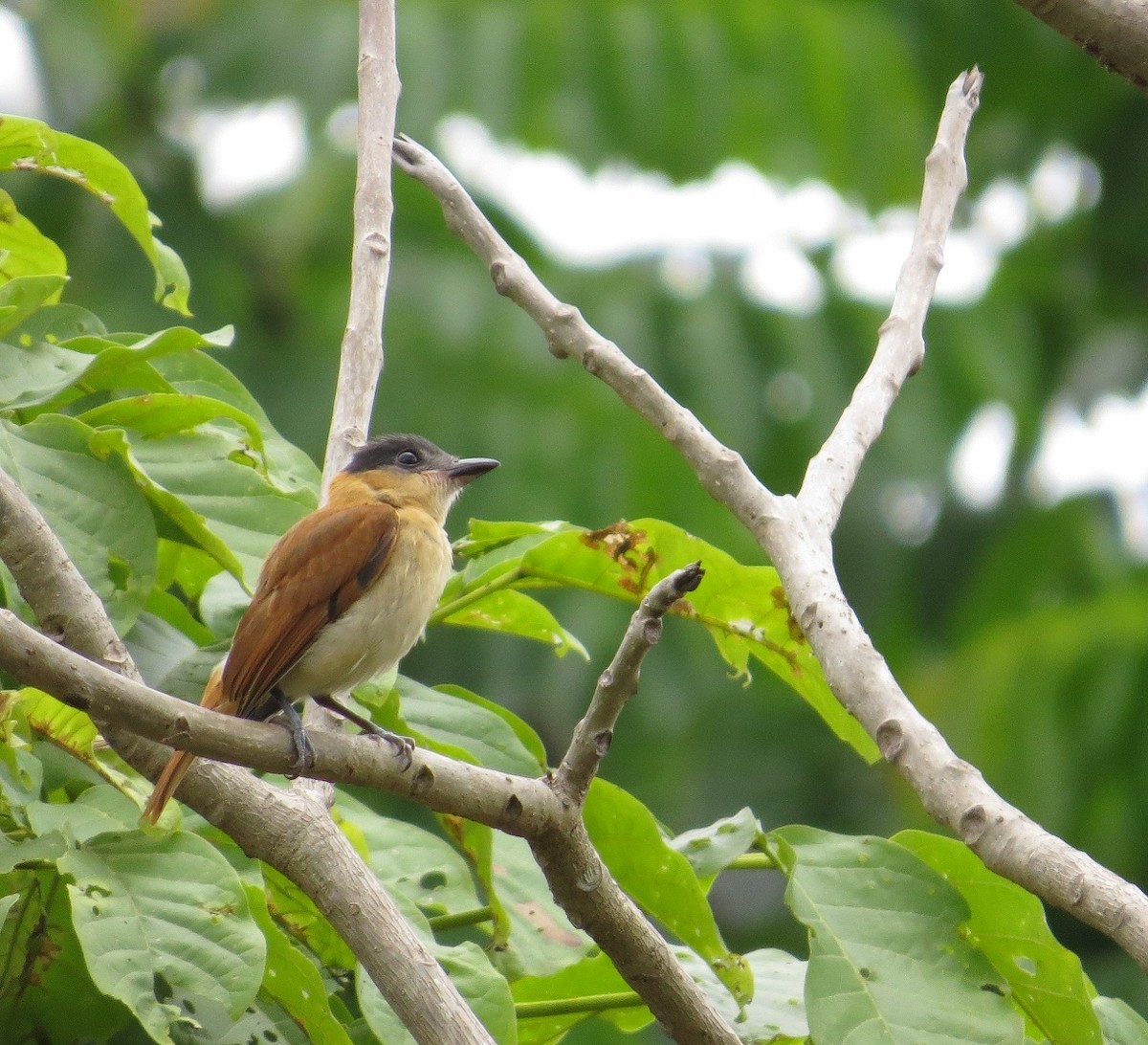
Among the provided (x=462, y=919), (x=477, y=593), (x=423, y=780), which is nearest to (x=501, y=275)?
(x=477, y=593)

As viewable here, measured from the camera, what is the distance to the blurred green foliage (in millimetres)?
7453

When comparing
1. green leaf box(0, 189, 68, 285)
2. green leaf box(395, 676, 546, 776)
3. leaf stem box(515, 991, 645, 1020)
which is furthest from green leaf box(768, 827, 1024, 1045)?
green leaf box(0, 189, 68, 285)

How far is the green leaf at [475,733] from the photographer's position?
265 cm

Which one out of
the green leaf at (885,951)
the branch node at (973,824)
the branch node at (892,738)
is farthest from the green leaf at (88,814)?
the branch node at (973,824)

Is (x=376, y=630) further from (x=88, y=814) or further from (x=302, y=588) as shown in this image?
(x=88, y=814)

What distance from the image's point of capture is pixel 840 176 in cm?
799

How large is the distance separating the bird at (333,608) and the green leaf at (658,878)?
435 millimetres

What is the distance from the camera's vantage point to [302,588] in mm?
3125

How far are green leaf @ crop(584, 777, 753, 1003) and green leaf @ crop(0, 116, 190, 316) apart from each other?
1142 millimetres

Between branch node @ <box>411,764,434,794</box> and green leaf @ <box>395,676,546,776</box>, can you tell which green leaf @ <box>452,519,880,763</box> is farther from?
branch node @ <box>411,764,434,794</box>

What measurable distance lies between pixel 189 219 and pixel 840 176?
11.1 feet

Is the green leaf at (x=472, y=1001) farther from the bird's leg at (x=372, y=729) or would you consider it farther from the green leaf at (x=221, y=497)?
the green leaf at (x=221, y=497)

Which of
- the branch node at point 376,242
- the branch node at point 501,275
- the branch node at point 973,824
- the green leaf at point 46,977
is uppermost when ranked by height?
the branch node at point 376,242

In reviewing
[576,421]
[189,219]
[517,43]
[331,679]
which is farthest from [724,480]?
[189,219]
